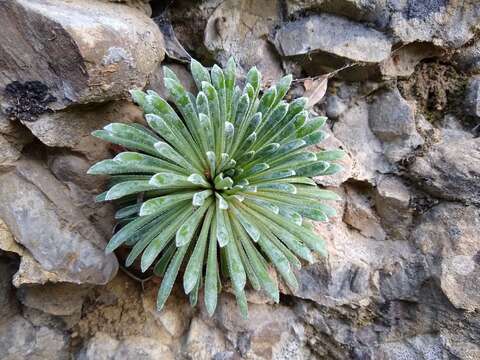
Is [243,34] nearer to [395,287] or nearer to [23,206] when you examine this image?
[23,206]

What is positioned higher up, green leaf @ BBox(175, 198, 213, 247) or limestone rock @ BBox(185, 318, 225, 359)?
green leaf @ BBox(175, 198, 213, 247)

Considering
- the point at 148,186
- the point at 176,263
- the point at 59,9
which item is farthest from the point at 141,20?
the point at 176,263

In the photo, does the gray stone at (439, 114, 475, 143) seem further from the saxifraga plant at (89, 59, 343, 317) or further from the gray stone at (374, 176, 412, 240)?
the saxifraga plant at (89, 59, 343, 317)

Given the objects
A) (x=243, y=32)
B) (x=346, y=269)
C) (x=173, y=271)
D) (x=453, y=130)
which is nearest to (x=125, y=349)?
(x=173, y=271)

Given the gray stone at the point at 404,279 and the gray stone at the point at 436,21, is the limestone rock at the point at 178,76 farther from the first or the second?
the gray stone at the point at 404,279

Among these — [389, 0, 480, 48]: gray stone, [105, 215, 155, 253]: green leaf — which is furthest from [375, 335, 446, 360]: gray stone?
[389, 0, 480, 48]: gray stone

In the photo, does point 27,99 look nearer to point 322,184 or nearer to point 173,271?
point 173,271
